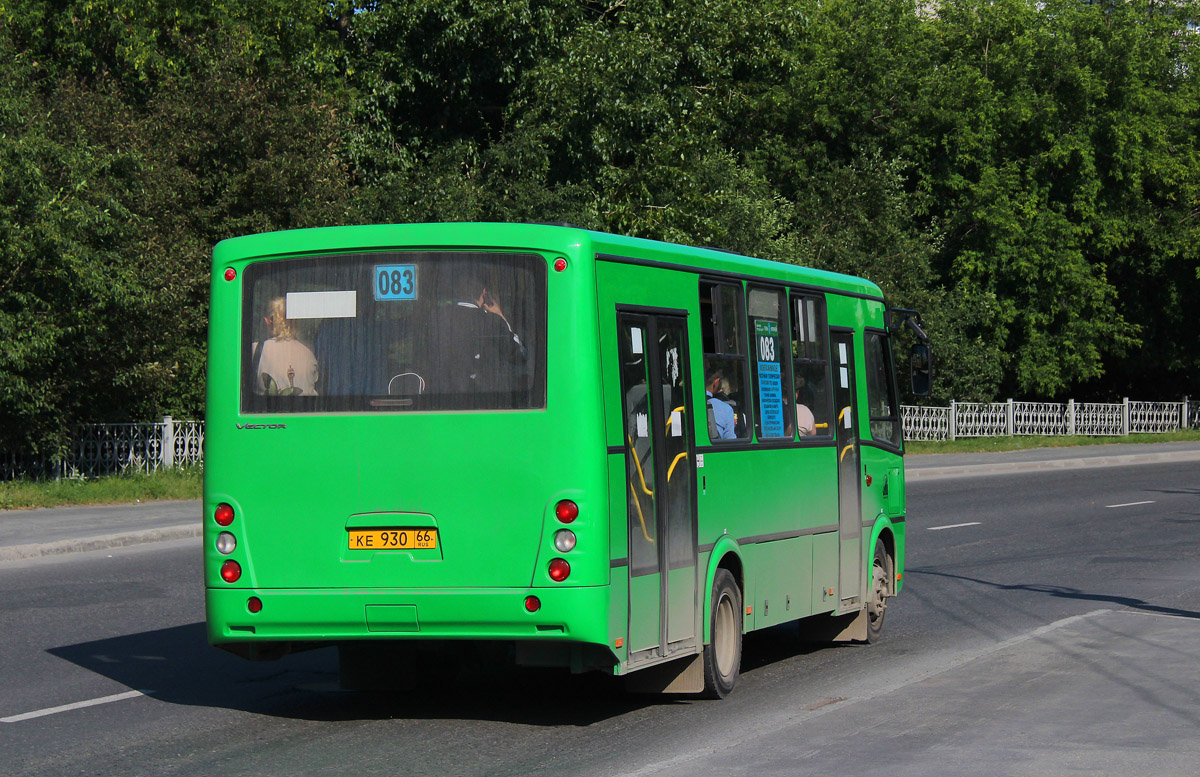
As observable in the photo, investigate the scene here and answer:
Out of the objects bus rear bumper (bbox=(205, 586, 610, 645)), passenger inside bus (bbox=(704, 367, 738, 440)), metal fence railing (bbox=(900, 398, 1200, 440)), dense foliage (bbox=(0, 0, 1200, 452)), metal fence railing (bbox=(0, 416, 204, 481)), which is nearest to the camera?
bus rear bumper (bbox=(205, 586, 610, 645))

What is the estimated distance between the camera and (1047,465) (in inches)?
1479

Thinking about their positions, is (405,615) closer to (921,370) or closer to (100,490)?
(921,370)

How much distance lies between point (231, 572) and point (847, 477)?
16.0 feet

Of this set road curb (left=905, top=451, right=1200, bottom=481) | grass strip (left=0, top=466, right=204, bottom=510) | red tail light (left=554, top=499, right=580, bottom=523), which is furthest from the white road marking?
road curb (left=905, top=451, right=1200, bottom=481)

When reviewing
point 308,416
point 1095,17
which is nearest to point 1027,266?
point 1095,17

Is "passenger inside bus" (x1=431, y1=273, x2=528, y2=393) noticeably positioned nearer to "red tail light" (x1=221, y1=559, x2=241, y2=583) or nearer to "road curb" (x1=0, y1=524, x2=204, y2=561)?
"red tail light" (x1=221, y1=559, x2=241, y2=583)

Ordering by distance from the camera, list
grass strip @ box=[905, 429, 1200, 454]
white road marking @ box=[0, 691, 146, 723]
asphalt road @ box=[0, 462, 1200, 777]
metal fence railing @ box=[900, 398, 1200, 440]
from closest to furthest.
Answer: asphalt road @ box=[0, 462, 1200, 777]
white road marking @ box=[0, 691, 146, 723]
grass strip @ box=[905, 429, 1200, 454]
metal fence railing @ box=[900, 398, 1200, 440]

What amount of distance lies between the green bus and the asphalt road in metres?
0.49

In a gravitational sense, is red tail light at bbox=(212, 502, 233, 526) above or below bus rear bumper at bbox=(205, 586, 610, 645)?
above

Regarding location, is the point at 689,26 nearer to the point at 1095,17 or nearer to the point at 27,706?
the point at 1095,17

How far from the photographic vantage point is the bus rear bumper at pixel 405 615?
7.72 m

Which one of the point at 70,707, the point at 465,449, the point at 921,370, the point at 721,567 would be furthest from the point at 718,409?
the point at 70,707

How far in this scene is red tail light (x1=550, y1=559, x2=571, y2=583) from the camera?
305 inches

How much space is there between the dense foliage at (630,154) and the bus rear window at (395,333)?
1430 centimetres
